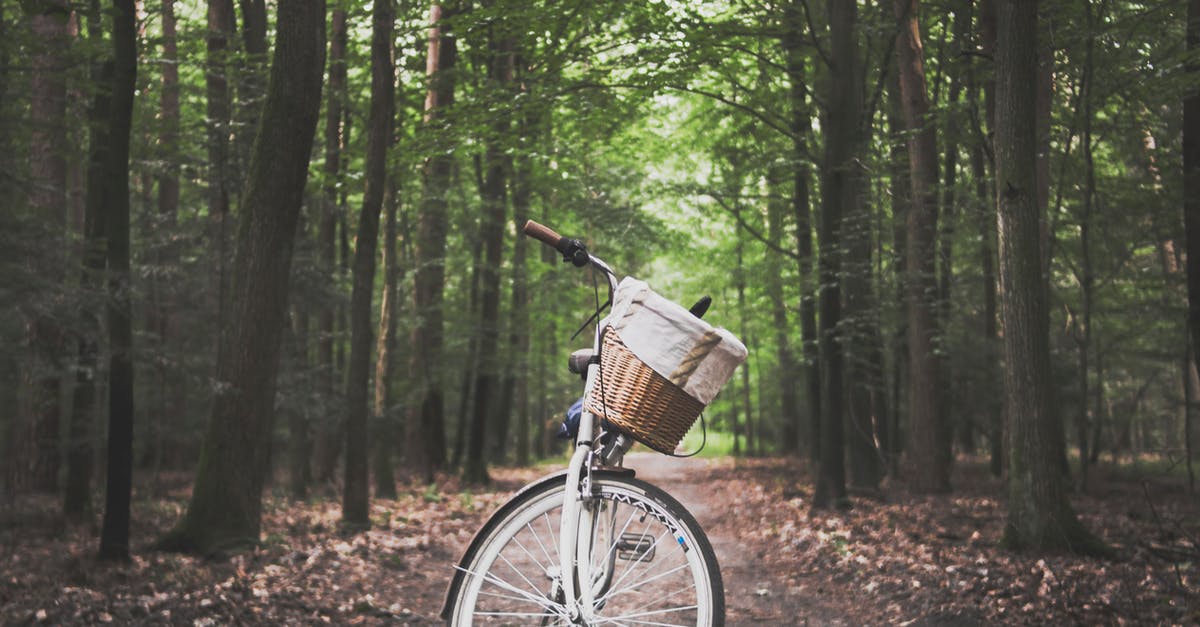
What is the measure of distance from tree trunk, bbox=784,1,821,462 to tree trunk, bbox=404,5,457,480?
5382 millimetres

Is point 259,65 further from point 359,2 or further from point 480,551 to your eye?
point 480,551

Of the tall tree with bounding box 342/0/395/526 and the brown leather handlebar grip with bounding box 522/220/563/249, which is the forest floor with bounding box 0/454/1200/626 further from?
the brown leather handlebar grip with bounding box 522/220/563/249

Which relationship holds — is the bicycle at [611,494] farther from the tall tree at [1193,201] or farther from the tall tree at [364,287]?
the tall tree at [1193,201]

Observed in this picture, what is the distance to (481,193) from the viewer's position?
1809 centimetres

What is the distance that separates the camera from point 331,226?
1593 centimetres

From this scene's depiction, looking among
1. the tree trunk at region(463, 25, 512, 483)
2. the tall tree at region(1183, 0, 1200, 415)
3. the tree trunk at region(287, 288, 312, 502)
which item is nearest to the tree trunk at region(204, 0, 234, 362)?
the tree trunk at region(287, 288, 312, 502)

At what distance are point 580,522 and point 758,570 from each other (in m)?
5.17

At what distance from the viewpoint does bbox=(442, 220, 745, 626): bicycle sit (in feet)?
10.6

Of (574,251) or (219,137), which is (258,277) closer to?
(219,137)

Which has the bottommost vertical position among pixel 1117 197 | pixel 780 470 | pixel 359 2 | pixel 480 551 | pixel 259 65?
pixel 780 470

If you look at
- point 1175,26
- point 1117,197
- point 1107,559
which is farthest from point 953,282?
point 1107,559

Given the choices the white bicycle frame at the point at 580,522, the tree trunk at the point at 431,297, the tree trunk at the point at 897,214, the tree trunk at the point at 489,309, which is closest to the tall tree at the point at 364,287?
the tree trunk at the point at 431,297

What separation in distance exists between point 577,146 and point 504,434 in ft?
34.8

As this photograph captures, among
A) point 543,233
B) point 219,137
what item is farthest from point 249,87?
point 543,233
